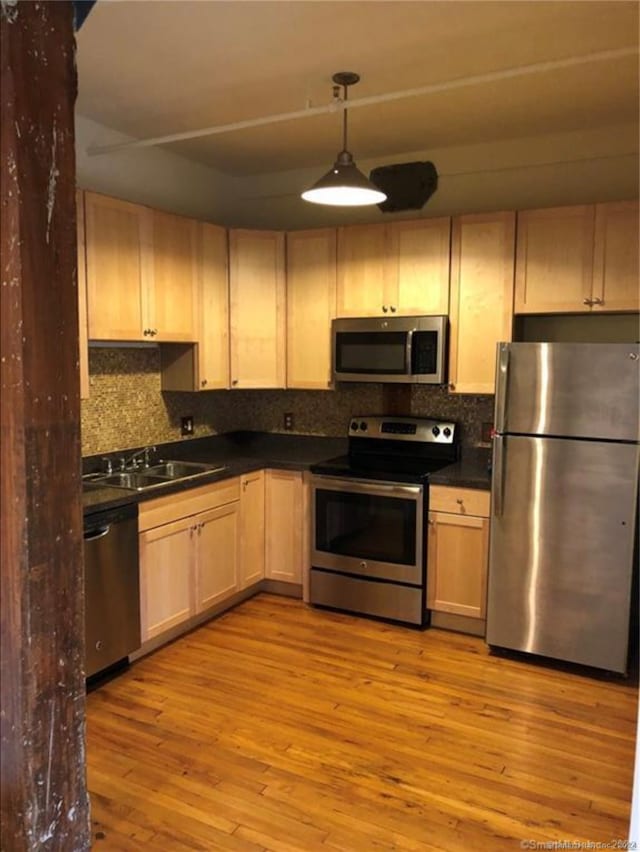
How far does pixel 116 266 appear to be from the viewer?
331cm

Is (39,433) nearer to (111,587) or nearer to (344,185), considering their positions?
(344,185)

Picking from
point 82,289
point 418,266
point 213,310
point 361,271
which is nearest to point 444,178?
point 418,266

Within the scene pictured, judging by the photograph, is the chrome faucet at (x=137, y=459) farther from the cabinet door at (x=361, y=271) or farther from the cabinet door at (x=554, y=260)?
the cabinet door at (x=554, y=260)

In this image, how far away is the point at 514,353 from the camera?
3158mm

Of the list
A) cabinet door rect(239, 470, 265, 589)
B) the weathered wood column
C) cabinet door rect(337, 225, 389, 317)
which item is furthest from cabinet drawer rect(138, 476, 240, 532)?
the weathered wood column

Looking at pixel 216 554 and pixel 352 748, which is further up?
pixel 216 554

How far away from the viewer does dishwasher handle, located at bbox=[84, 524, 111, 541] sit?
2.85 m

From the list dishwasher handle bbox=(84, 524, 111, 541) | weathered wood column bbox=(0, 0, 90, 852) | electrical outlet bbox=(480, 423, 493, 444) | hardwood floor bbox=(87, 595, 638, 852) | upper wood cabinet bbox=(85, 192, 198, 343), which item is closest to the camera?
weathered wood column bbox=(0, 0, 90, 852)

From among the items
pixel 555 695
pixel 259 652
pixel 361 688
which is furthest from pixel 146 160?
pixel 555 695

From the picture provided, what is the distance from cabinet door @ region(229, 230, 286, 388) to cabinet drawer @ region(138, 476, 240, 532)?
2.41 ft

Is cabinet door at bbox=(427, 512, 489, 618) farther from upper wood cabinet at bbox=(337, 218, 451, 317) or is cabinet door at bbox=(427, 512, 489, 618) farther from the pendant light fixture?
the pendant light fixture

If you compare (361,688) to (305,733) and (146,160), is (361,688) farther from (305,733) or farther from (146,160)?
(146,160)

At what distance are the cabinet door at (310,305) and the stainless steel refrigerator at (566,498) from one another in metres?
1.28

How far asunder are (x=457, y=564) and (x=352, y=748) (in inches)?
49.6
